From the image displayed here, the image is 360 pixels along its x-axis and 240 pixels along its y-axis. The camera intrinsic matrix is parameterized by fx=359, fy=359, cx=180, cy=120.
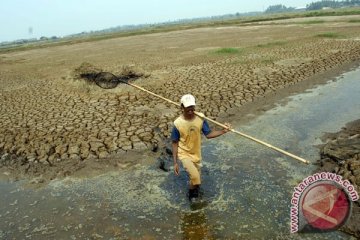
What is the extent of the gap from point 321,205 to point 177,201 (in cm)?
196

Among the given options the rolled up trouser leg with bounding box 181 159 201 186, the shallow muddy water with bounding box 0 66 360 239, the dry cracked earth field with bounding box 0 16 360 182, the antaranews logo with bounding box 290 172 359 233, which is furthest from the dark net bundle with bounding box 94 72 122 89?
the antaranews logo with bounding box 290 172 359 233

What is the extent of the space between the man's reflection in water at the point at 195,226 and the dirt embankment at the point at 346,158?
162 cm

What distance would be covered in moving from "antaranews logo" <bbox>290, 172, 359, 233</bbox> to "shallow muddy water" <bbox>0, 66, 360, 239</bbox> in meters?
0.12

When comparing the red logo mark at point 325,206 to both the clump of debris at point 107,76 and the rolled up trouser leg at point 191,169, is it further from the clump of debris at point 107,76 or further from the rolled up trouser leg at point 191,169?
the clump of debris at point 107,76

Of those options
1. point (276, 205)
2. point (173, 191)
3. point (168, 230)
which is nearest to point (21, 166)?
point (173, 191)

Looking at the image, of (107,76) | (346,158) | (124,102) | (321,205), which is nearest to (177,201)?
(321,205)

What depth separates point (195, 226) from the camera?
14.9 feet

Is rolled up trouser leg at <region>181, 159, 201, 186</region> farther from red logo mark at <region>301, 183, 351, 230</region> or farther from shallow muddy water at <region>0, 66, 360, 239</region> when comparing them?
red logo mark at <region>301, 183, 351, 230</region>

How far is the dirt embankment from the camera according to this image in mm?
4328

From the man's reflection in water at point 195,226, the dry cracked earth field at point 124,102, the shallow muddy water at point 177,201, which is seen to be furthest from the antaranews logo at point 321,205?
the dry cracked earth field at point 124,102

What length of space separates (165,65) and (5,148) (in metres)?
9.74

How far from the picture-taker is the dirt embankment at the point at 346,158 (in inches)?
170

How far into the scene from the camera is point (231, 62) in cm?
1550

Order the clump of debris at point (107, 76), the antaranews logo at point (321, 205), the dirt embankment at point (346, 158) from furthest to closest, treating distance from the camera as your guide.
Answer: the clump of debris at point (107, 76), the dirt embankment at point (346, 158), the antaranews logo at point (321, 205)
